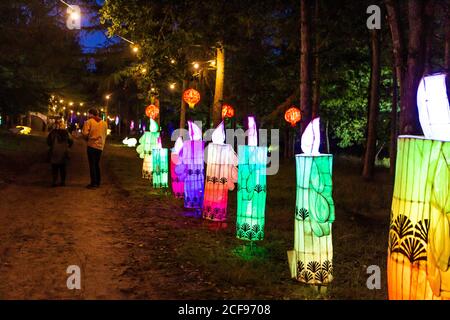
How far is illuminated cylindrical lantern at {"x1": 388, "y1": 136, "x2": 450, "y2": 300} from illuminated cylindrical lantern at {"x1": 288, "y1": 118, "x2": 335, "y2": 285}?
155cm

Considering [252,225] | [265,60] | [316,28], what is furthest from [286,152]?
[252,225]

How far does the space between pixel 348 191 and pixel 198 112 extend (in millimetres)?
38341

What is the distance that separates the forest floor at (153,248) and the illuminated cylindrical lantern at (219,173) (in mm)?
370

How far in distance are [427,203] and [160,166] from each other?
1026 centimetres

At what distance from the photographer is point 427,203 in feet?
12.7

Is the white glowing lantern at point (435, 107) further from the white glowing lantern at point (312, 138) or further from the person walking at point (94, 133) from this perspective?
the person walking at point (94, 133)

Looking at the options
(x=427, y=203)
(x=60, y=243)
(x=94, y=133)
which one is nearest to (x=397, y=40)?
(x=427, y=203)

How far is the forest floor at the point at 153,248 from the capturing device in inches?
216

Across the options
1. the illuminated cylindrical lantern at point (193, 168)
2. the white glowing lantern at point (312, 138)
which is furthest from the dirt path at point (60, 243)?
the white glowing lantern at point (312, 138)

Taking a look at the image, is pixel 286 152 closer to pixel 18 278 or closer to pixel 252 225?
pixel 252 225

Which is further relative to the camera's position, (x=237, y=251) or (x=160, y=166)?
(x=160, y=166)

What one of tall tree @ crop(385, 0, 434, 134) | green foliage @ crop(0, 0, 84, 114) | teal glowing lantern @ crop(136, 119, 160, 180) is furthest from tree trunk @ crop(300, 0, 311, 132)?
green foliage @ crop(0, 0, 84, 114)

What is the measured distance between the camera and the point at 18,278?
5.61 metres

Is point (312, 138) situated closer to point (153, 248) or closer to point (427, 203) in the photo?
point (427, 203)
